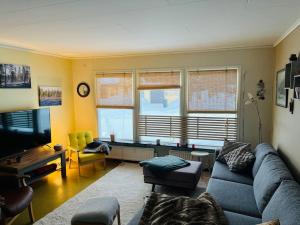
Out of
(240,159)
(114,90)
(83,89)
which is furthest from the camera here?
(83,89)

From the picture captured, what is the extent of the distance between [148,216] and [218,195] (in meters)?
1.15

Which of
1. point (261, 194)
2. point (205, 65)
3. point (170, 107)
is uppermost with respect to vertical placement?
point (205, 65)

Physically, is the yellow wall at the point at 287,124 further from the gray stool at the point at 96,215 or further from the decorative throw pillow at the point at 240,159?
the gray stool at the point at 96,215

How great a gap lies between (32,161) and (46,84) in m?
1.79

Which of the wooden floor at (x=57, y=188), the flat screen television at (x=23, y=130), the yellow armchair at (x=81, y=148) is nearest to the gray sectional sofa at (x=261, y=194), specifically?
the wooden floor at (x=57, y=188)

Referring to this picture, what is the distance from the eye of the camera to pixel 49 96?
190 inches

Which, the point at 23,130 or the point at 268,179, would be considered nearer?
the point at 268,179

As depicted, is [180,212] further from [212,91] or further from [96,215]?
[212,91]

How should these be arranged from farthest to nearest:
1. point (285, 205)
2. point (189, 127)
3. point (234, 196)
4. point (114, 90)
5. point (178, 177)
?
point (114, 90) → point (189, 127) → point (178, 177) → point (234, 196) → point (285, 205)

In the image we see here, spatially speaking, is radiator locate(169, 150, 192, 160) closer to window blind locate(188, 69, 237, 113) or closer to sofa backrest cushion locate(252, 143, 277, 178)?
window blind locate(188, 69, 237, 113)

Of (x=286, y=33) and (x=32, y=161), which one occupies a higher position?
(x=286, y=33)

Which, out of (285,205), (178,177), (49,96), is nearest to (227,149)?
(178,177)

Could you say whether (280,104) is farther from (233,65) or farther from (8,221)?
(8,221)

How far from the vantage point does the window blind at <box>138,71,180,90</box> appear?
4.82 m
